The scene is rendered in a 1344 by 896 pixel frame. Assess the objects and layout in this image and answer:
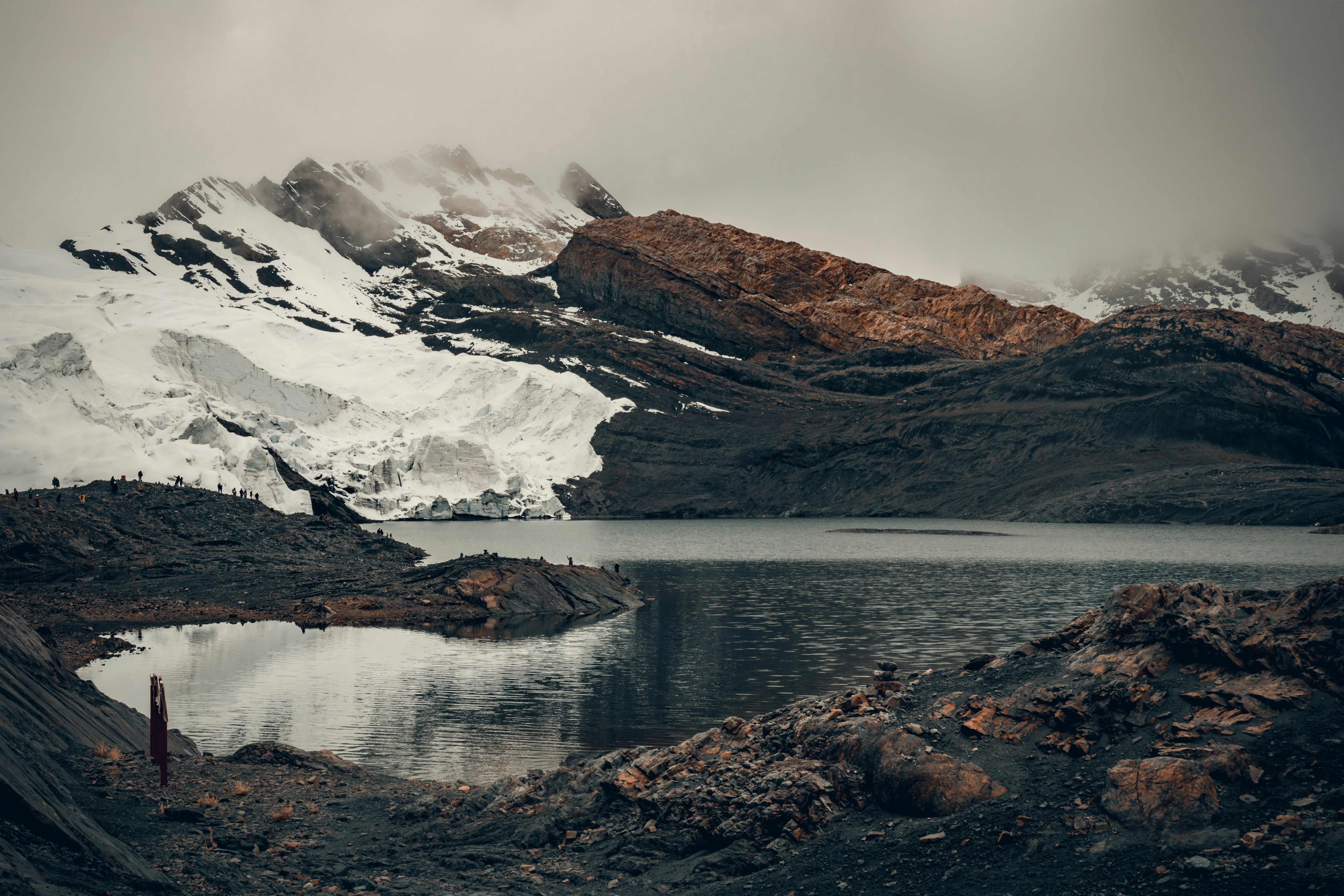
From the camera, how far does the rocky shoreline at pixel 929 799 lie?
12766mm

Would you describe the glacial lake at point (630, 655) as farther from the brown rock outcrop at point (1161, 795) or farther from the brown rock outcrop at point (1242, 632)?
the brown rock outcrop at point (1161, 795)

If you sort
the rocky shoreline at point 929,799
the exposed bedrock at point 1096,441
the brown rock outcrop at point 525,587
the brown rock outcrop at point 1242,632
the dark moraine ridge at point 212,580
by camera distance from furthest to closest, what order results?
the exposed bedrock at point 1096,441, the brown rock outcrop at point 525,587, the dark moraine ridge at point 212,580, the brown rock outcrop at point 1242,632, the rocky shoreline at point 929,799

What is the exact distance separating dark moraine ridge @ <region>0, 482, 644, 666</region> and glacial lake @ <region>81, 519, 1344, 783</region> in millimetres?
3206

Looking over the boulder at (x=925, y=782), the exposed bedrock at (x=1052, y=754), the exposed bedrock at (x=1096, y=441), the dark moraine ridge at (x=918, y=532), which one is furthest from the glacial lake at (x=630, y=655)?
the exposed bedrock at (x=1096, y=441)

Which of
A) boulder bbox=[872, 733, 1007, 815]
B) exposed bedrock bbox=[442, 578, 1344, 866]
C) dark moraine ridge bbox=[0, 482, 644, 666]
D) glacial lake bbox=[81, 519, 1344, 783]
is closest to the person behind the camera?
exposed bedrock bbox=[442, 578, 1344, 866]

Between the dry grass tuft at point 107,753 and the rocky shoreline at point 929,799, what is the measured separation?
31 cm

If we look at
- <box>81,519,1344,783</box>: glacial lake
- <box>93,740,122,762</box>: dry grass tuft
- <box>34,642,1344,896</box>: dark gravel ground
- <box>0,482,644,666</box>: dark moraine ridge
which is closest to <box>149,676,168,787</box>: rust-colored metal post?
<box>34,642,1344,896</box>: dark gravel ground

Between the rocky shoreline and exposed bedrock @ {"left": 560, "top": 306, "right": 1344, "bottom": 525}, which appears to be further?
exposed bedrock @ {"left": 560, "top": 306, "right": 1344, "bottom": 525}

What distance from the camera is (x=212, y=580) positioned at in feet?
211

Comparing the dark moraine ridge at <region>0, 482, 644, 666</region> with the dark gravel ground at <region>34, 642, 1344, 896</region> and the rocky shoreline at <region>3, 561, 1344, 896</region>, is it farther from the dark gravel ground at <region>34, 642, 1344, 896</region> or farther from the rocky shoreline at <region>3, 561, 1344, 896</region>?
the rocky shoreline at <region>3, 561, 1344, 896</region>

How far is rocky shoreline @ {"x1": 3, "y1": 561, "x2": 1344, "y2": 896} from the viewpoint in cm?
1277

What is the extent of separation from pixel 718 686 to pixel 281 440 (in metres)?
156

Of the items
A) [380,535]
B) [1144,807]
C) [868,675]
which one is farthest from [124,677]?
[380,535]

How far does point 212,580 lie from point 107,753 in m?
48.2
